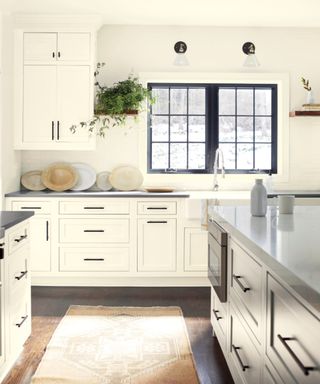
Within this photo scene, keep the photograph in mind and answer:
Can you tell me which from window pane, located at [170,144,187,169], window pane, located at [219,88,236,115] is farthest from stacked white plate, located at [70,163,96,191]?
window pane, located at [219,88,236,115]

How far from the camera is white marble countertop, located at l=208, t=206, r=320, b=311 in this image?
61.2 inches

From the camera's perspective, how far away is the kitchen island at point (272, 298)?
1.56 metres

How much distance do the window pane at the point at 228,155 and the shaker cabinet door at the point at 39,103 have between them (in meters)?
1.85

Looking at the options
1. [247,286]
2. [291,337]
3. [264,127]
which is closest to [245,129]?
[264,127]

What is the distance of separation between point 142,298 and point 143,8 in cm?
266

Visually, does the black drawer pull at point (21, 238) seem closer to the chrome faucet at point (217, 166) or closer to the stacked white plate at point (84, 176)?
the stacked white plate at point (84, 176)

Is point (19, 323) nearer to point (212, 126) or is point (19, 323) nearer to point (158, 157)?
point (158, 157)

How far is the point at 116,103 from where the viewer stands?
217 inches

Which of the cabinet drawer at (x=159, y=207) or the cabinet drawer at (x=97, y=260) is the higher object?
the cabinet drawer at (x=159, y=207)

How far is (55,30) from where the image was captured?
18.0ft

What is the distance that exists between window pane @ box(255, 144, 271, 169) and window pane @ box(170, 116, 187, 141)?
0.81 m

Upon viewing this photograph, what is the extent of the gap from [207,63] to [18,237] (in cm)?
337

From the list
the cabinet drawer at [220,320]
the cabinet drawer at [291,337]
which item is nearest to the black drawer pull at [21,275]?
the cabinet drawer at [220,320]

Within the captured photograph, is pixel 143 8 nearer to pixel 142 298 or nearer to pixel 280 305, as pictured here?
pixel 142 298
